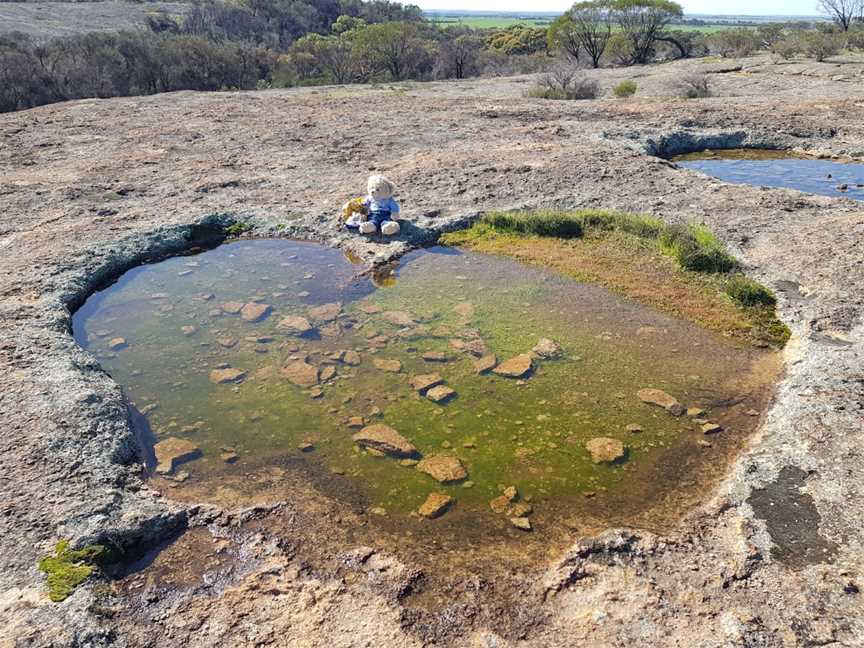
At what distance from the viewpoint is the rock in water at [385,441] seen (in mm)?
4484

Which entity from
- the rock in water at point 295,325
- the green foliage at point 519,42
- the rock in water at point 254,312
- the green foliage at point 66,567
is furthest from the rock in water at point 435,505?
the green foliage at point 519,42

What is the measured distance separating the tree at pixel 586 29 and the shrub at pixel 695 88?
1499 centimetres

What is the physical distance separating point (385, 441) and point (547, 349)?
1945 millimetres

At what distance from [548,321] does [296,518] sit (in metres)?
3.39

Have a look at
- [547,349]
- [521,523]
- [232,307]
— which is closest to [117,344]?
[232,307]

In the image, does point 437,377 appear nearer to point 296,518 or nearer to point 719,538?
point 296,518

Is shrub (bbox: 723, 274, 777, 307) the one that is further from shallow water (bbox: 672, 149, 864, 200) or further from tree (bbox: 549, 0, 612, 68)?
tree (bbox: 549, 0, 612, 68)

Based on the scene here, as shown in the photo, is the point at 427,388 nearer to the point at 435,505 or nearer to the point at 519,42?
the point at 435,505

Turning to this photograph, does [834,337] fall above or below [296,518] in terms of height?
above

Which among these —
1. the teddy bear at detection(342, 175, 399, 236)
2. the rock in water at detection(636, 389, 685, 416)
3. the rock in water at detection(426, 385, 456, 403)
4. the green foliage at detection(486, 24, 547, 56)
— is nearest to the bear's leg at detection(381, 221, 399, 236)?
the teddy bear at detection(342, 175, 399, 236)

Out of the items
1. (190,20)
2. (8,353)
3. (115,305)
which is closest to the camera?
(8,353)

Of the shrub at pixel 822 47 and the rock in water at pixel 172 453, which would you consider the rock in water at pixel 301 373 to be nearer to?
the rock in water at pixel 172 453

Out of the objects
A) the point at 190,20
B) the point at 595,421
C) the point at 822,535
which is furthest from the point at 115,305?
the point at 190,20

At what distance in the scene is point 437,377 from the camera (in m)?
5.34
